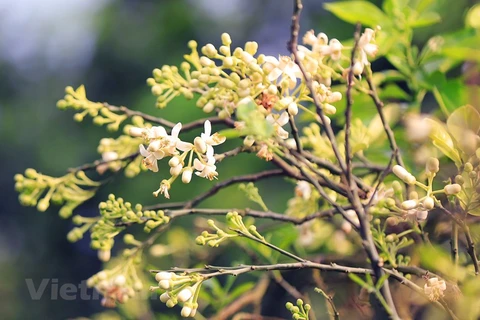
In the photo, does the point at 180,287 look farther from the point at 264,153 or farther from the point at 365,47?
the point at 365,47

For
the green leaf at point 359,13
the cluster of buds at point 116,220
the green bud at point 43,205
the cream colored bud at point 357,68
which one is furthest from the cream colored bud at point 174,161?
the green leaf at point 359,13

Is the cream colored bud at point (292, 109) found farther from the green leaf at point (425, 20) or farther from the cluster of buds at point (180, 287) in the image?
the green leaf at point (425, 20)

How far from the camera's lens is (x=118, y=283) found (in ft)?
3.20

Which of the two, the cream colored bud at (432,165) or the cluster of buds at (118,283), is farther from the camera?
the cluster of buds at (118,283)

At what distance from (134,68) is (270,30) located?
8.46ft

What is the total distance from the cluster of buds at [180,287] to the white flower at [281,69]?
0.25m

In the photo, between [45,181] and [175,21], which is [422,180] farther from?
[175,21]

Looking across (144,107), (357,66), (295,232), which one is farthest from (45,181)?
(144,107)

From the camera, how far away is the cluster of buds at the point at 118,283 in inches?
38.6

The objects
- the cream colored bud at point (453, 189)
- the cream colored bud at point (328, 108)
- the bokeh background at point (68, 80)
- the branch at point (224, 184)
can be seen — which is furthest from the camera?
the bokeh background at point (68, 80)

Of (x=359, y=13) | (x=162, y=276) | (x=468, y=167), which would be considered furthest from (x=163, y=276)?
(x=359, y=13)

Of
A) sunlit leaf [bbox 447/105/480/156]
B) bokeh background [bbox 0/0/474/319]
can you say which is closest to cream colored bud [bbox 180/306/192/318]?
sunlit leaf [bbox 447/105/480/156]

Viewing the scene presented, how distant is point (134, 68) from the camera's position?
11703mm

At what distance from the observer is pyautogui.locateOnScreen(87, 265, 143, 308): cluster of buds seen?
980 millimetres
